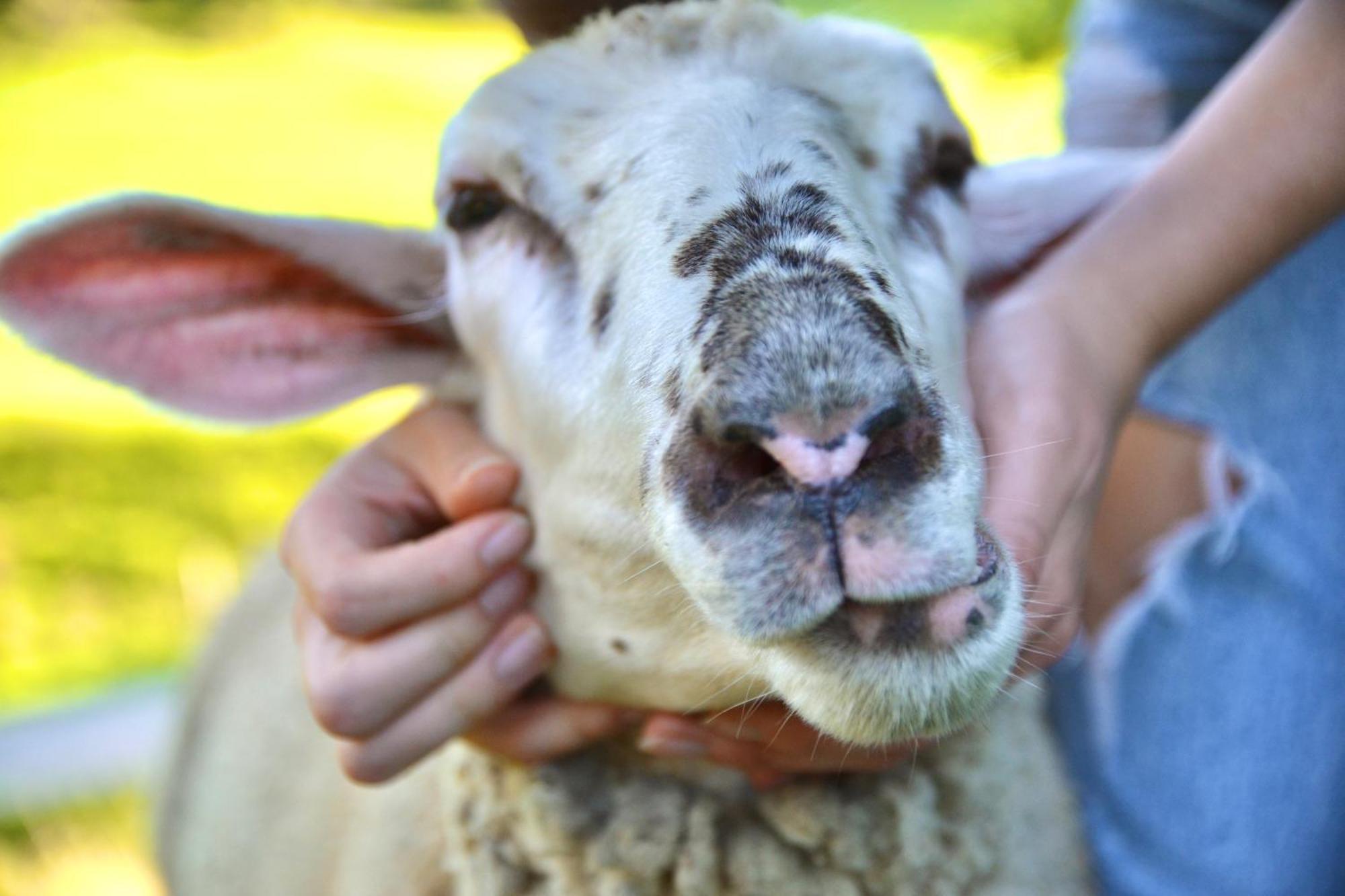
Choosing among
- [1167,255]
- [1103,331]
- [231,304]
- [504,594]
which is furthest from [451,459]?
[1167,255]

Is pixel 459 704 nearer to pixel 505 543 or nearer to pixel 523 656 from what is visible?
pixel 523 656

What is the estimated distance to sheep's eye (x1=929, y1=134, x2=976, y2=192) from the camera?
1.51 metres

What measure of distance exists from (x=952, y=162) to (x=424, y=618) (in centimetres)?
89

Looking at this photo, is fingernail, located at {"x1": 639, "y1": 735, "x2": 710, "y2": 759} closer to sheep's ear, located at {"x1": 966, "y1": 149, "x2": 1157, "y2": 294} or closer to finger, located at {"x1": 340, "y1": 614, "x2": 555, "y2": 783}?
finger, located at {"x1": 340, "y1": 614, "x2": 555, "y2": 783}

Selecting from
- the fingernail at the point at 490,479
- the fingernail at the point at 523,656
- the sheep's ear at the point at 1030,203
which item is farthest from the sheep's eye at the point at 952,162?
the fingernail at the point at 523,656

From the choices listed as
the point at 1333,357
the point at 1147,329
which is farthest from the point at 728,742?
the point at 1333,357

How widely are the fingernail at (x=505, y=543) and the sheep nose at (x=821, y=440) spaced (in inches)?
22.8

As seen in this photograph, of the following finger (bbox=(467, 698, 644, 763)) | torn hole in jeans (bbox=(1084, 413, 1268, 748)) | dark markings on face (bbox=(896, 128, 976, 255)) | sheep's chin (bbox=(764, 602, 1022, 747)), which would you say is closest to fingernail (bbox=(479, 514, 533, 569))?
finger (bbox=(467, 698, 644, 763))

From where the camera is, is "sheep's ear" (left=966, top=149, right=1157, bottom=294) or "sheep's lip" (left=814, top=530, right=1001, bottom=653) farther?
"sheep's ear" (left=966, top=149, right=1157, bottom=294)

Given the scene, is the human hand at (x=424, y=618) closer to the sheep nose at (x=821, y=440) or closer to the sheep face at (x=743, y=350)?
the sheep face at (x=743, y=350)

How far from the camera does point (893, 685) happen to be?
38.0 inches

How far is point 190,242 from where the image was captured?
1.56 meters

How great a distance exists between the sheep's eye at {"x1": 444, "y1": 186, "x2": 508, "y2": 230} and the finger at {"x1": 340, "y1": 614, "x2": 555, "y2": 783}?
20.4 inches

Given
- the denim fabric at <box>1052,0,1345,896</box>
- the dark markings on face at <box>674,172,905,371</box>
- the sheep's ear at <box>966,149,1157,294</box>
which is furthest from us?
the denim fabric at <box>1052,0,1345,896</box>
